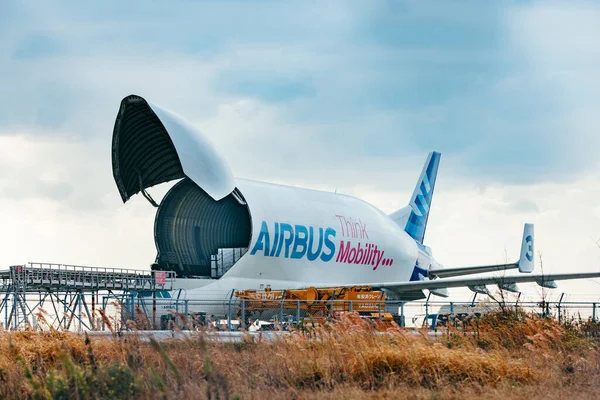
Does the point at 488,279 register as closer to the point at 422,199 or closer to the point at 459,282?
the point at 459,282

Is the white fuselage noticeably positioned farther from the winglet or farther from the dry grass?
the dry grass

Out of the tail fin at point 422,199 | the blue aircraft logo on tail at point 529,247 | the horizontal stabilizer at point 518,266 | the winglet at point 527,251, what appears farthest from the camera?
the tail fin at point 422,199

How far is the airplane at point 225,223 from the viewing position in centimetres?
3559

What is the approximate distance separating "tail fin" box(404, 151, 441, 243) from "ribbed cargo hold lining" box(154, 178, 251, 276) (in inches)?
742

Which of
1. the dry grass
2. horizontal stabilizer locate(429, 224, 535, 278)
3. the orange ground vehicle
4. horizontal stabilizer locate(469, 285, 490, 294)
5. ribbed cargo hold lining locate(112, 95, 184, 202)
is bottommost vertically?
the dry grass

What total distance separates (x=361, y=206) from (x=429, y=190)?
11981mm

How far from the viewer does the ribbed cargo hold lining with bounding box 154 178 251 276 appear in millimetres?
38375

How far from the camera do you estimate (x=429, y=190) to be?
191 ft

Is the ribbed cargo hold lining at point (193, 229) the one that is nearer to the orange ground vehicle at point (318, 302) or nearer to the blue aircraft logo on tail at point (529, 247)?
the orange ground vehicle at point (318, 302)

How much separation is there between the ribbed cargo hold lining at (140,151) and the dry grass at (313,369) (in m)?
19.4

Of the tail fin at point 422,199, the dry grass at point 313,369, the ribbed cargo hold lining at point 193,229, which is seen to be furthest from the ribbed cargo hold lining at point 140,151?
the tail fin at point 422,199

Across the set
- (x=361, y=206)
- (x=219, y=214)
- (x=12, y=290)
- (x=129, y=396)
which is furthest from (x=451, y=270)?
(x=129, y=396)

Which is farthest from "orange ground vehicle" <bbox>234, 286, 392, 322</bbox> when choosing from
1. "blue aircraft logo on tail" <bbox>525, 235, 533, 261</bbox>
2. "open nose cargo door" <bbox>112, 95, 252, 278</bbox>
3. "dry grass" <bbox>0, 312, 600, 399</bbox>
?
"blue aircraft logo on tail" <bbox>525, 235, 533, 261</bbox>

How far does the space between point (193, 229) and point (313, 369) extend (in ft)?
84.0
